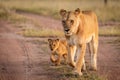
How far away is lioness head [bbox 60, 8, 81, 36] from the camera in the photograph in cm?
1033

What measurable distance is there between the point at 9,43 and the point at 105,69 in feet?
15.8

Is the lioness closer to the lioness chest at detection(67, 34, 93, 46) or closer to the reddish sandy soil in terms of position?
the lioness chest at detection(67, 34, 93, 46)

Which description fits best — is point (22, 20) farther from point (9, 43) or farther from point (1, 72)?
point (1, 72)

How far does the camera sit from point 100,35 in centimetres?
1789

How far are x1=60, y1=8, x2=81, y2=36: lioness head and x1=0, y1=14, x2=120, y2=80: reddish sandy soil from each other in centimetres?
91

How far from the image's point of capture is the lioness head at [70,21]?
1033 centimetres

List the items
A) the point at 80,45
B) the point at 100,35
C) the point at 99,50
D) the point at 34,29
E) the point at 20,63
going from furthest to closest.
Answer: the point at 34,29
the point at 100,35
the point at 99,50
the point at 20,63
the point at 80,45

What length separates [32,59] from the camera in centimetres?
1288

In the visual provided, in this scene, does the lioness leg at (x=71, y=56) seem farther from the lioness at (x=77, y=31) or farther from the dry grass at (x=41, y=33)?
the dry grass at (x=41, y=33)

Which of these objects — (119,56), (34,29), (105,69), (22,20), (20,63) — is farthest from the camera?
(22,20)

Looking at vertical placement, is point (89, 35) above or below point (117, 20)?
above

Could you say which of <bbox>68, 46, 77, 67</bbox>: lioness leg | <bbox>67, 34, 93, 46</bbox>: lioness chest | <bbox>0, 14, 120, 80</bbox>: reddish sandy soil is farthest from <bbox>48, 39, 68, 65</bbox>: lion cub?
<bbox>67, 34, 93, 46</bbox>: lioness chest

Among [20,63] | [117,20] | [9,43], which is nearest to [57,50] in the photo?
[20,63]

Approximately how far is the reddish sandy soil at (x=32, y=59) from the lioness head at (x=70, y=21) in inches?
35.8
